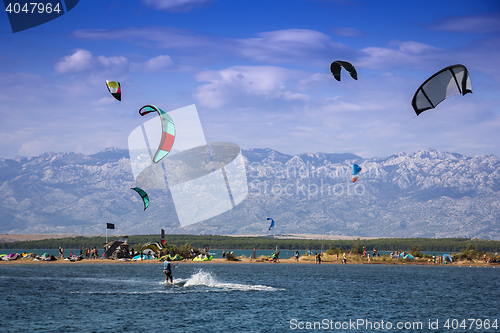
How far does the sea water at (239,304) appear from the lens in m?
23.8

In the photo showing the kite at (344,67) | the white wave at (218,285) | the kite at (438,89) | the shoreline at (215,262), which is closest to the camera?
the kite at (438,89)

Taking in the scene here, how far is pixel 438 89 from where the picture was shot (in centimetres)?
2686

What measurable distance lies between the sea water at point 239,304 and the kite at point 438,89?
38.8 ft

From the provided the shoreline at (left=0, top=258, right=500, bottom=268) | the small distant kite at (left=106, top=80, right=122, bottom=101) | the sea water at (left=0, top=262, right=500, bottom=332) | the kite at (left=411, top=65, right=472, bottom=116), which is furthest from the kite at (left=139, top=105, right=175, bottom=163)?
the shoreline at (left=0, top=258, right=500, bottom=268)

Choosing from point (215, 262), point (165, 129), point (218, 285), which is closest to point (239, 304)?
point (218, 285)

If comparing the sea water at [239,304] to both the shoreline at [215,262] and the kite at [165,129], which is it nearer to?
the kite at [165,129]

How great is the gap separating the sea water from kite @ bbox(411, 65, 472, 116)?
11834mm

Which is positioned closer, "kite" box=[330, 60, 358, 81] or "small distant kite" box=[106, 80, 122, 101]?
"kite" box=[330, 60, 358, 81]

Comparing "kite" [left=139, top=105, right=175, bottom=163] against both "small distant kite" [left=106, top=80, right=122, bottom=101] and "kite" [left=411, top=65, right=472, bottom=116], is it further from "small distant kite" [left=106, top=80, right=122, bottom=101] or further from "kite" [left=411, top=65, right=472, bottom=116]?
"kite" [left=411, top=65, right=472, bottom=116]

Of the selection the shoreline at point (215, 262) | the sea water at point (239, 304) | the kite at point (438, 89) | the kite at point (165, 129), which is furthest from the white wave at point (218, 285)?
the shoreline at point (215, 262)

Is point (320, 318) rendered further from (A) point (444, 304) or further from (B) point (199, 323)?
(A) point (444, 304)

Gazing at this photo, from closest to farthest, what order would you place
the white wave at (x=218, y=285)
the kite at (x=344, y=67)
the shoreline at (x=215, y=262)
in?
the kite at (x=344, y=67) → the white wave at (x=218, y=285) → the shoreline at (x=215, y=262)

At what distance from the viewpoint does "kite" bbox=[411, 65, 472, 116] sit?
85.0ft

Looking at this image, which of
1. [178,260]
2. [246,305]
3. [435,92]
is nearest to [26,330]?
[246,305]
